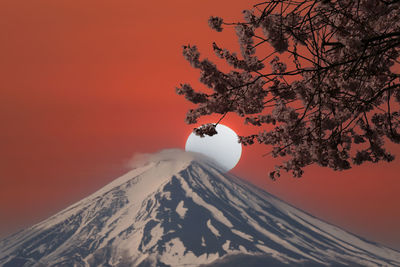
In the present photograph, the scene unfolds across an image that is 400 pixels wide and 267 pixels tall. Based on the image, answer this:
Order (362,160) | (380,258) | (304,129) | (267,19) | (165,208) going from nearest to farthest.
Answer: (267,19), (362,160), (304,129), (380,258), (165,208)

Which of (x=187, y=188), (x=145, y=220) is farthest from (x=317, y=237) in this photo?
(x=145, y=220)

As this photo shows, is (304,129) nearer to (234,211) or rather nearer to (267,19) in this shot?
(267,19)

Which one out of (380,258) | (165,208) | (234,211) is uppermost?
(380,258)

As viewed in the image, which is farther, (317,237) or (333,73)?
(317,237)

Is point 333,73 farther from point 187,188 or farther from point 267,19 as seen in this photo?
point 187,188

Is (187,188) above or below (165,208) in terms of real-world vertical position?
above

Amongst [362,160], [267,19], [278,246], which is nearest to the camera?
[267,19]
